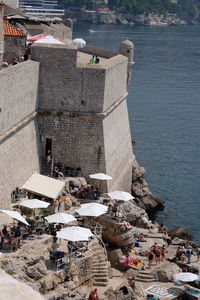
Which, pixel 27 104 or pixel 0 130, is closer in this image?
pixel 0 130

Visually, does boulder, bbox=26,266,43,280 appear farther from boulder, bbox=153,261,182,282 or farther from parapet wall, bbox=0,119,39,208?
boulder, bbox=153,261,182,282

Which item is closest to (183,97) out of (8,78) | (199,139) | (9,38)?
(199,139)

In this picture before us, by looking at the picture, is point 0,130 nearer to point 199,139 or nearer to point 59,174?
point 59,174

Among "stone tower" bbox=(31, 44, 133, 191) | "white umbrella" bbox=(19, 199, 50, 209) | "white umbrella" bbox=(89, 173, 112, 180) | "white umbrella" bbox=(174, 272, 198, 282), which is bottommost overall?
"white umbrella" bbox=(174, 272, 198, 282)

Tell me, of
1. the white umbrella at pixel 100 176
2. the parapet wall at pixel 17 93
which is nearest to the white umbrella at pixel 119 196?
the white umbrella at pixel 100 176

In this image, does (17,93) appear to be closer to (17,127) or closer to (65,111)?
(17,127)

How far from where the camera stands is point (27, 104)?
25359 millimetres

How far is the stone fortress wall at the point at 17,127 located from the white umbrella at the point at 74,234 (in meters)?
3.56

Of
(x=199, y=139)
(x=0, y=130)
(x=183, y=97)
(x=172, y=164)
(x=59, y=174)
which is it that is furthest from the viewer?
(x=183, y=97)

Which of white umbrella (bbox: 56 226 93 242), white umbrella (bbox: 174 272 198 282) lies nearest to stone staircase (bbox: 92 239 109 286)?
white umbrella (bbox: 56 226 93 242)

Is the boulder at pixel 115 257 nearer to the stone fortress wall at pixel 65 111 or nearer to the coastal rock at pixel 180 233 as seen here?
the stone fortress wall at pixel 65 111

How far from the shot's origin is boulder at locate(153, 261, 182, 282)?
2114 cm

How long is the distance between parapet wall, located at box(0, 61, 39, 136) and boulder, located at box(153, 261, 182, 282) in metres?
6.85

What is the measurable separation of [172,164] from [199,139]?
28.3 ft
